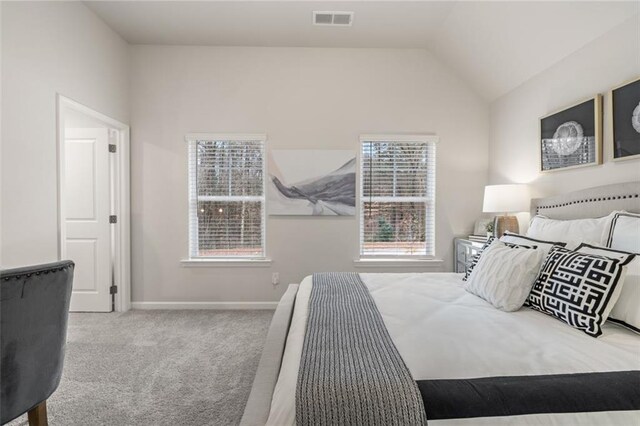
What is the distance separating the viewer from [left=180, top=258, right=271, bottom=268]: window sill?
3.49 m

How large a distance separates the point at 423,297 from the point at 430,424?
97 centimetres

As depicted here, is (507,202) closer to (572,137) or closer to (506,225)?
(506,225)

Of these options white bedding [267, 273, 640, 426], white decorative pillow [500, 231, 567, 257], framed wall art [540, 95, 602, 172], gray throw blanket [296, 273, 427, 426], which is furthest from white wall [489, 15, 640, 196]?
gray throw blanket [296, 273, 427, 426]

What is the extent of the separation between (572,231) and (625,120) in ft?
2.55

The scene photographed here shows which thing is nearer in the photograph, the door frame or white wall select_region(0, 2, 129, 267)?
white wall select_region(0, 2, 129, 267)

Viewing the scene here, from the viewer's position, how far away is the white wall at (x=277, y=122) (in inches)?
136

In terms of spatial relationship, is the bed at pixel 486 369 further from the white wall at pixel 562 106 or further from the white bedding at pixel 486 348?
the white wall at pixel 562 106

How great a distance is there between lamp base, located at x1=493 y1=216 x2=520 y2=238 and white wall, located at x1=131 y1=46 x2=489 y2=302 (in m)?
0.69

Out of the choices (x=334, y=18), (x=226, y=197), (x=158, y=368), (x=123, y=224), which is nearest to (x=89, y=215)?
(x=123, y=224)

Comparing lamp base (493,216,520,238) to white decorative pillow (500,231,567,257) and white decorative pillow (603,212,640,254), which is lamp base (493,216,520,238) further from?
white decorative pillow (603,212,640,254)

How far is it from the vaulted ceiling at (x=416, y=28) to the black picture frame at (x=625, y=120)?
1.56 ft

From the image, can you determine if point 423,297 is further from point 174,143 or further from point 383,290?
point 174,143

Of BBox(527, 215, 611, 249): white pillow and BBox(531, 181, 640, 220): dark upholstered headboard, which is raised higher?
BBox(531, 181, 640, 220): dark upholstered headboard

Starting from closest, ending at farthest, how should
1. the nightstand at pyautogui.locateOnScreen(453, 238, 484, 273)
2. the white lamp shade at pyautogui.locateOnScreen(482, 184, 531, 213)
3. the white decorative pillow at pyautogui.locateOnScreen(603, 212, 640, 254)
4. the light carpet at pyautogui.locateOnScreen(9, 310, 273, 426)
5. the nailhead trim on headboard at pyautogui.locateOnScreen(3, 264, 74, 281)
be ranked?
the nailhead trim on headboard at pyautogui.locateOnScreen(3, 264, 74, 281)
the white decorative pillow at pyautogui.locateOnScreen(603, 212, 640, 254)
the light carpet at pyautogui.locateOnScreen(9, 310, 273, 426)
the white lamp shade at pyautogui.locateOnScreen(482, 184, 531, 213)
the nightstand at pyautogui.locateOnScreen(453, 238, 484, 273)
